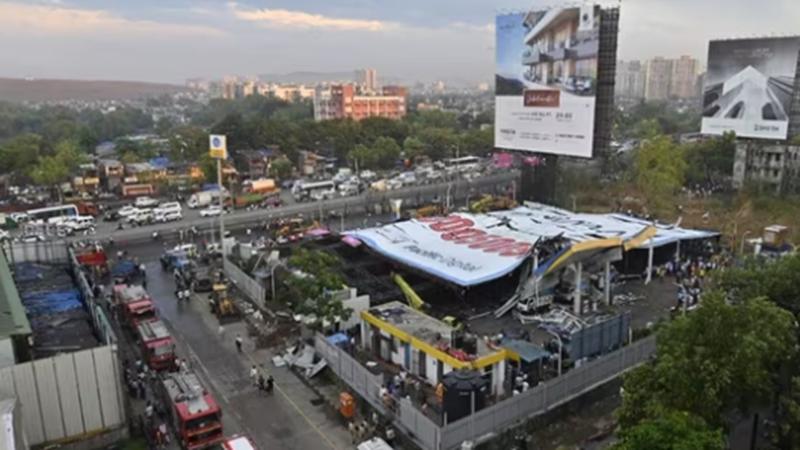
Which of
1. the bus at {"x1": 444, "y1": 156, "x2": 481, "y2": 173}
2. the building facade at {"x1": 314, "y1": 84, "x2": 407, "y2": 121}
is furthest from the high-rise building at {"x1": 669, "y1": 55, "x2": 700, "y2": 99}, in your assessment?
the bus at {"x1": 444, "y1": 156, "x2": 481, "y2": 173}

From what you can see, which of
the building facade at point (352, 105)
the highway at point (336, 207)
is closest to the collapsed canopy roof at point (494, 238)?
the highway at point (336, 207)

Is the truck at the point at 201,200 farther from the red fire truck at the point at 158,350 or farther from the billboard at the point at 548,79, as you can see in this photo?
the red fire truck at the point at 158,350

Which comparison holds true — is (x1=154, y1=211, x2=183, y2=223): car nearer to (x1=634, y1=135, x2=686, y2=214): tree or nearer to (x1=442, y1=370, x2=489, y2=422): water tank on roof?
(x1=442, y1=370, x2=489, y2=422): water tank on roof

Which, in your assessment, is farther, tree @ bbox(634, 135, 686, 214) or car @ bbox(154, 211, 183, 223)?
car @ bbox(154, 211, 183, 223)

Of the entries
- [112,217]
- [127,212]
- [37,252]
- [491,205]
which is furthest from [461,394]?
[112,217]

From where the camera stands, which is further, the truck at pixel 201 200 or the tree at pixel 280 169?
the tree at pixel 280 169

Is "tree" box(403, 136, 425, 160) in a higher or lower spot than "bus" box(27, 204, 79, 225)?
higher
